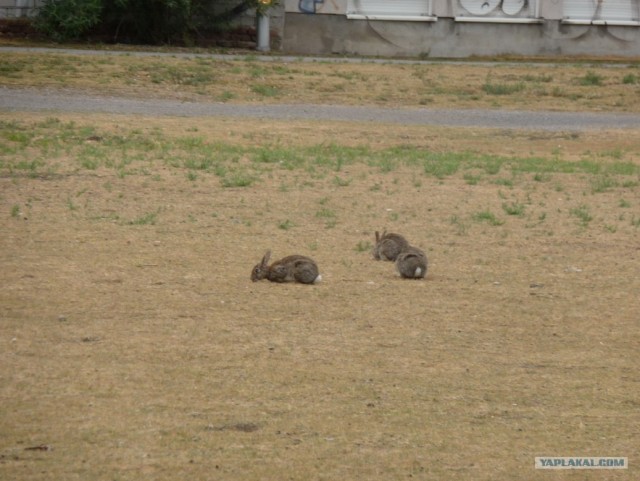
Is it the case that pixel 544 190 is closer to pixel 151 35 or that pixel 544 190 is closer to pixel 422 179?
pixel 422 179

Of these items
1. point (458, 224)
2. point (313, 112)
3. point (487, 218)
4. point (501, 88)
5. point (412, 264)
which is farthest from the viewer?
point (501, 88)

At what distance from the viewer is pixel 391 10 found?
1318 inches

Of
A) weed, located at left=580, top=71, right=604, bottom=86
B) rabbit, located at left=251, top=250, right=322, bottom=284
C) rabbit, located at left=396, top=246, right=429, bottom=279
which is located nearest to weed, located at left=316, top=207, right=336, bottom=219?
rabbit, located at left=396, top=246, right=429, bottom=279

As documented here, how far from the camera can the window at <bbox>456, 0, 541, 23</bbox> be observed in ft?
111

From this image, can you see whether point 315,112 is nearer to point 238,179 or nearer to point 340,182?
point 340,182

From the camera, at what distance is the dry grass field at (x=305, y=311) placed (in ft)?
22.3

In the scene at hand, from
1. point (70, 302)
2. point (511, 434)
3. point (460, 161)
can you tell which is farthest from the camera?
point (460, 161)

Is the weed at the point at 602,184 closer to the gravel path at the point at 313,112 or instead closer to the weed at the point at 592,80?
the gravel path at the point at 313,112

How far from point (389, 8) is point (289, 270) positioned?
79.6 feet

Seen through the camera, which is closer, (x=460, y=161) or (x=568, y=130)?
(x=460, y=161)

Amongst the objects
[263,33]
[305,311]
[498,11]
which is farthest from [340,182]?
[498,11]

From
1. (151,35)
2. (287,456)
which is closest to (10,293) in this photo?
(287,456)

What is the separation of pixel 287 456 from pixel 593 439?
169cm

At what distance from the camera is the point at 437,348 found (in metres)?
8.62
